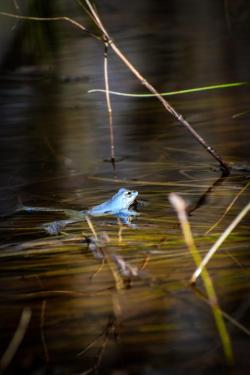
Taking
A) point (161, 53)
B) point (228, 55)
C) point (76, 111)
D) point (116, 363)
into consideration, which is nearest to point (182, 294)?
point (116, 363)

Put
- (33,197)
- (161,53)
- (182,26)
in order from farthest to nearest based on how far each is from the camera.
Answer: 1. (182,26)
2. (161,53)
3. (33,197)

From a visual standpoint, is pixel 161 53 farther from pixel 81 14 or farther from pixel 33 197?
pixel 33 197

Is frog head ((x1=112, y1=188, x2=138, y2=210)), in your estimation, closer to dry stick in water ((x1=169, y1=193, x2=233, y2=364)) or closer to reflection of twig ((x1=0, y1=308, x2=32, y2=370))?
dry stick in water ((x1=169, y1=193, x2=233, y2=364))

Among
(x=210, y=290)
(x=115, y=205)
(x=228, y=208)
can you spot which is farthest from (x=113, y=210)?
(x=210, y=290)

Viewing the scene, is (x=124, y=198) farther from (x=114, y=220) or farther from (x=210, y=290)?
(x=210, y=290)

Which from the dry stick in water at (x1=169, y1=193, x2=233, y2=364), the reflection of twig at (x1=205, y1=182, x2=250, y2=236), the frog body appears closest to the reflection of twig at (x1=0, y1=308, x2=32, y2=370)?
the dry stick in water at (x1=169, y1=193, x2=233, y2=364)

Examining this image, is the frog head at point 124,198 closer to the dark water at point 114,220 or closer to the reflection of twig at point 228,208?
the dark water at point 114,220
